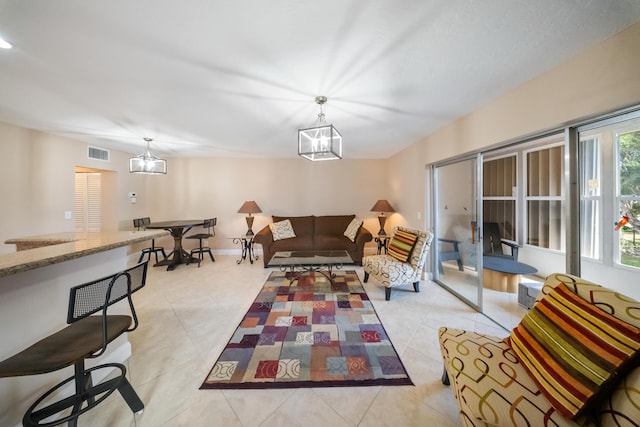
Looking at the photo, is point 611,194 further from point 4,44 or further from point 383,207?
point 4,44

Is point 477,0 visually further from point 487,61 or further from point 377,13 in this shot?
point 487,61

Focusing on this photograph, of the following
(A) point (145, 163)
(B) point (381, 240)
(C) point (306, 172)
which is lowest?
(B) point (381, 240)

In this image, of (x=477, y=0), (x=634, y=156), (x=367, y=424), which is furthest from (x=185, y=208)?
(x=634, y=156)

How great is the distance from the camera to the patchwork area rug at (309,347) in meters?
1.62

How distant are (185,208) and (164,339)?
388 centimetres

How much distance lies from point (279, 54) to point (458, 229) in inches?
119

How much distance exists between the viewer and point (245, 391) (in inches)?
60.2

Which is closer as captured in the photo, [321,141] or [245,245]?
[321,141]

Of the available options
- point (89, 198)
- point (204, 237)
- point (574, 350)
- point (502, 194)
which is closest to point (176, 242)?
point (204, 237)

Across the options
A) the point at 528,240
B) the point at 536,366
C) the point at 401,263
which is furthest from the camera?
the point at 528,240

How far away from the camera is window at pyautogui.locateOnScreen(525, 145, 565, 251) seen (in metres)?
2.96

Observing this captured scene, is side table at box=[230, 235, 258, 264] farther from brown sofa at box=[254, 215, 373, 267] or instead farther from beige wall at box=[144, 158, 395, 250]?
brown sofa at box=[254, 215, 373, 267]

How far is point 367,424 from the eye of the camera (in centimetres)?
131

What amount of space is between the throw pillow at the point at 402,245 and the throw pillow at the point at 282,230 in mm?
2306
